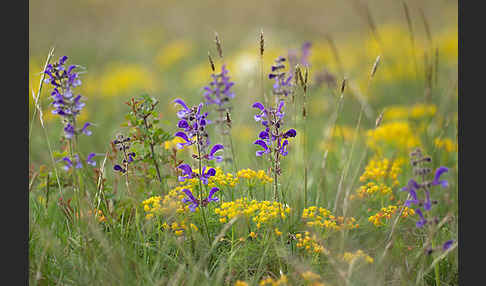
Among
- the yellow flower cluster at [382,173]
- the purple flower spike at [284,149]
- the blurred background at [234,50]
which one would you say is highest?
the blurred background at [234,50]

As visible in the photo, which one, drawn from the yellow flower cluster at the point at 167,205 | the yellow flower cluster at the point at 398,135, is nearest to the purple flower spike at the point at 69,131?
the yellow flower cluster at the point at 167,205

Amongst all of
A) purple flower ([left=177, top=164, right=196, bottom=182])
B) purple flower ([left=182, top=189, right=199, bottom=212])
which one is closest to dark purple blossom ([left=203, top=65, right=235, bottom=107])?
purple flower ([left=177, top=164, right=196, bottom=182])

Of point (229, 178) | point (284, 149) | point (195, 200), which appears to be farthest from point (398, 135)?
point (195, 200)

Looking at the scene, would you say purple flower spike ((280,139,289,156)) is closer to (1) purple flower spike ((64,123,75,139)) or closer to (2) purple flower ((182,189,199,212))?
(2) purple flower ((182,189,199,212))

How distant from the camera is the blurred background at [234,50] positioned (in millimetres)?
6740

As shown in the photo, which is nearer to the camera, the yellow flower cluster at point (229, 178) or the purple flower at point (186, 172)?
the purple flower at point (186, 172)

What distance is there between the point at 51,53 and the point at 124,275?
4.48ft

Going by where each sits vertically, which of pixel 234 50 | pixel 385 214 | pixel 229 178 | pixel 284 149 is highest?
pixel 234 50

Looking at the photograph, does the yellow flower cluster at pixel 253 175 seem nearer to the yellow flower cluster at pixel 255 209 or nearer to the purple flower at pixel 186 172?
the yellow flower cluster at pixel 255 209

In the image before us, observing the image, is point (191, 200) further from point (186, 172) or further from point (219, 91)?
point (219, 91)

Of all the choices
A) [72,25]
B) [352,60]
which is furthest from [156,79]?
[72,25]

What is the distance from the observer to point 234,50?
1114 cm

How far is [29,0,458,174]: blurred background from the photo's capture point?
674 cm

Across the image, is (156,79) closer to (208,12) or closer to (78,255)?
(208,12)
